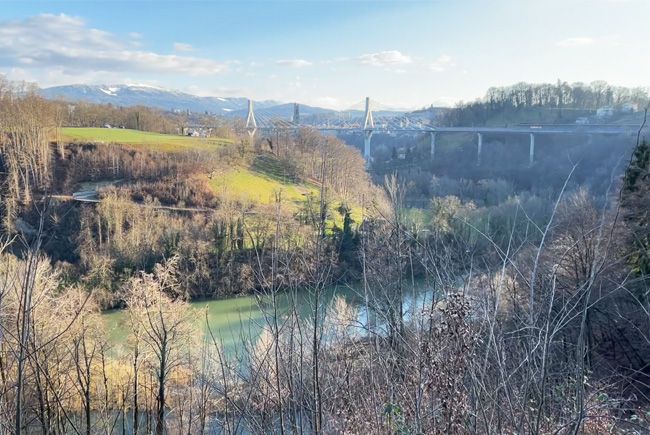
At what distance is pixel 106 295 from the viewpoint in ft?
55.1

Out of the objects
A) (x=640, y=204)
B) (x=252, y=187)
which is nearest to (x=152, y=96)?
(x=252, y=187)

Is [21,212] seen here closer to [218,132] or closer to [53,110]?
[53,110]

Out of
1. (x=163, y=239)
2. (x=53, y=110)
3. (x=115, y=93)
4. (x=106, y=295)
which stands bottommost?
(x=106, y=295)

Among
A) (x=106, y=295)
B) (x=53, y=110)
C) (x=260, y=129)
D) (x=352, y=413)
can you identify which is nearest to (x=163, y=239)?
(x=106, y=295)

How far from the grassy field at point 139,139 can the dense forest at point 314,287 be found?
126 cm

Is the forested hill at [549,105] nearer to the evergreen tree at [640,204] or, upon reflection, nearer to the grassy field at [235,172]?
the grassy field at [235,172]

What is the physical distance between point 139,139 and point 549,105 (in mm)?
33975

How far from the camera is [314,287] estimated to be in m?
2.51

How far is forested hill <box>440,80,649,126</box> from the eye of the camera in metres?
37.5

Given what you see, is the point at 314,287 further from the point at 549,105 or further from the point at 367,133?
the point at 549,105

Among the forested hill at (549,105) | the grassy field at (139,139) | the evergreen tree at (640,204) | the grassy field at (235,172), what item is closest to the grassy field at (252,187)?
the grassy field at (235,172)

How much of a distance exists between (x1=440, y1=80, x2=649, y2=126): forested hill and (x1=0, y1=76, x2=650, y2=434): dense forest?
0.73 meters

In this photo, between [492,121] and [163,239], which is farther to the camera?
[492,121]

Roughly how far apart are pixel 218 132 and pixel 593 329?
3362 cm
